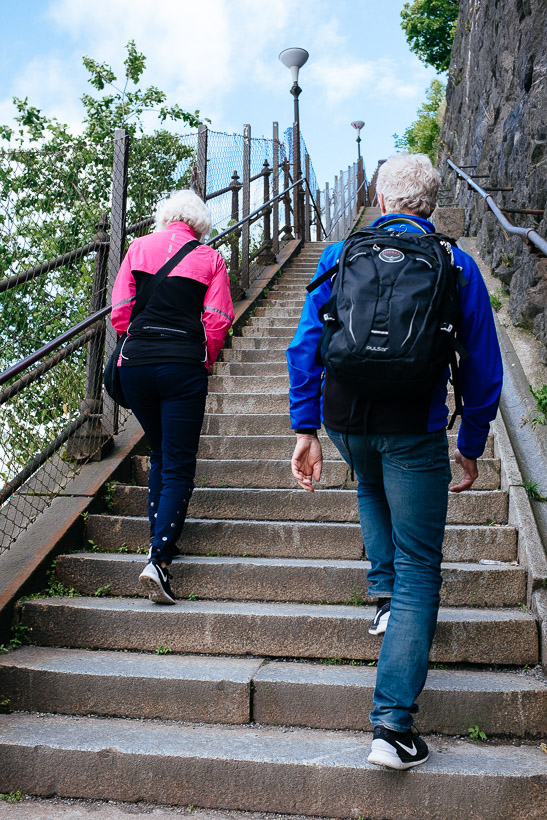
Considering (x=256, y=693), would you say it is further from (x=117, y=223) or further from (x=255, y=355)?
(x=255, y=355)

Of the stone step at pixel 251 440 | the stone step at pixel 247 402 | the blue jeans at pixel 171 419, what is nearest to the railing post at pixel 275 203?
the stone step at pixel 247 402

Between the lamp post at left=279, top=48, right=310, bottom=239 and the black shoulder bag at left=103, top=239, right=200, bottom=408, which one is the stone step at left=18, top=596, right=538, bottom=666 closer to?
the black shoulder bag at left=103, top=239, right=200, bottom=408

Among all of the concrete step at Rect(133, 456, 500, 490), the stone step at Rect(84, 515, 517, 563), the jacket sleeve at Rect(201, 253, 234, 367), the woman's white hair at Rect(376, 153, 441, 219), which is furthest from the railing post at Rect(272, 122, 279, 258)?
the woman's white hair at Rect(376, 153, 441, 219)

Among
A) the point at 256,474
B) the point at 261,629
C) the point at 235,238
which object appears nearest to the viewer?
the point at 261,629

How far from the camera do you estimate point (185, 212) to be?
348cm

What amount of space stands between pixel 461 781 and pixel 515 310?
388cm

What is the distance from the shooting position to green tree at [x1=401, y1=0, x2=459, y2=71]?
2345 cm

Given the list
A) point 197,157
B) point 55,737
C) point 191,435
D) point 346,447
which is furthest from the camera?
point 197,157

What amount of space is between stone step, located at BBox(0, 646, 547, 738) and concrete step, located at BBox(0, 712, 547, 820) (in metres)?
0.07

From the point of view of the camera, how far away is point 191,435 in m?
3.29

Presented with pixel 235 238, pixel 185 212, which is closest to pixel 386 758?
pixel 185 212

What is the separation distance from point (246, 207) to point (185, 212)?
4.50 metres

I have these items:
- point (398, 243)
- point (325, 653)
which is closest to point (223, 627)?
point (325, 653)

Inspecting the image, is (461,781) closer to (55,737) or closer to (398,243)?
(55,737)
